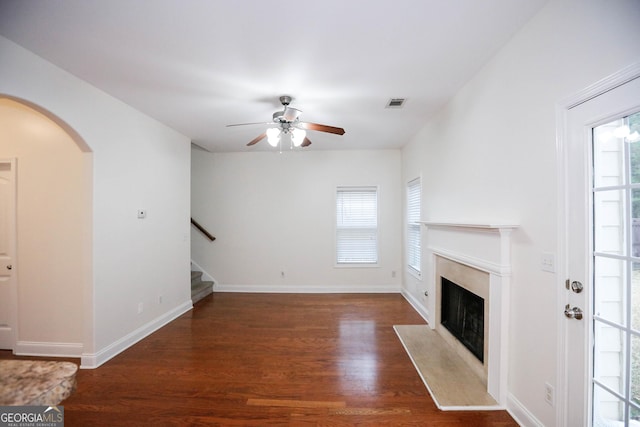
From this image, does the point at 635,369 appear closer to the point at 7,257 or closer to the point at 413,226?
the point at 413,226

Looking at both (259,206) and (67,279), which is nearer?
(67,279)

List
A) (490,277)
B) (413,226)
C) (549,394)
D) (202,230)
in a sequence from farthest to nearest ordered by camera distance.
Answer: (202,230)
(413,226)
(490,277)
(549,394)

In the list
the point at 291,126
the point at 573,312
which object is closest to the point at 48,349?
the point at 291,126

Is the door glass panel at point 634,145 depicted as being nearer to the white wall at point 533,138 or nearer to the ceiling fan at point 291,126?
the white wall at point 533,138

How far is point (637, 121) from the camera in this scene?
3.86 feet

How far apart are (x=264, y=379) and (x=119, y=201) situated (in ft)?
7.69

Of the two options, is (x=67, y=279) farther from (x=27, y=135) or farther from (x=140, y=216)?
(x=27, y=135)

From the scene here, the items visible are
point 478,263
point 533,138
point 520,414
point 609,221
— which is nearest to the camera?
point 609,221

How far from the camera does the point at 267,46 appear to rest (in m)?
1.94

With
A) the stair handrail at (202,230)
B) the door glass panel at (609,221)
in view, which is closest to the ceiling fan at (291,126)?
the door glass panel at (609,221)

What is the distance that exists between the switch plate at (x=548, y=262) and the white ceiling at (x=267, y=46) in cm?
147

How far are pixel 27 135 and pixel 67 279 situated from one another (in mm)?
1459

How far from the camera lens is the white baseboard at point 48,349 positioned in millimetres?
2633

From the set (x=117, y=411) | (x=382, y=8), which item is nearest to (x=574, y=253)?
(x=382, y=8)
